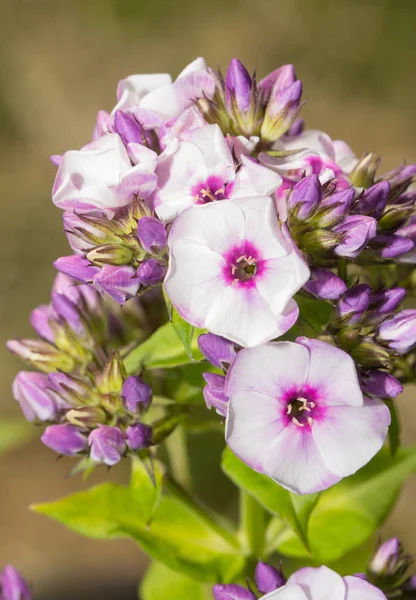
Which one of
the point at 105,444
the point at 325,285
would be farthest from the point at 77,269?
the point at 325,285

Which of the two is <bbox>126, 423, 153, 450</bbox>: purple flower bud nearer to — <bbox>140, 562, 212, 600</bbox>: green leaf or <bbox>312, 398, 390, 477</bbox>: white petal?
<bbox>312, 398, 390, 477</bbox>: white petal

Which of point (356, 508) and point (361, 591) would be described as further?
point (356, 508)

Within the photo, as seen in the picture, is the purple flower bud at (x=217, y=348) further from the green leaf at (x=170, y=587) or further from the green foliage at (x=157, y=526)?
the green leaf at (x=170, y=587)

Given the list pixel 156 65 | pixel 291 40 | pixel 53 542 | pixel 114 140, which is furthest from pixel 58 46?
pixel 114 140

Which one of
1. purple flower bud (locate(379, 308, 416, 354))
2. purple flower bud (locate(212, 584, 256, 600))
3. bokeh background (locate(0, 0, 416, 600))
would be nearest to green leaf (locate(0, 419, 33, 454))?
purple flower bud (locate(212, 584, 256, 600))

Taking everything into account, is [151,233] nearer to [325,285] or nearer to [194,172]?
[194,172]

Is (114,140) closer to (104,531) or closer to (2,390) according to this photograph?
(104,531)
